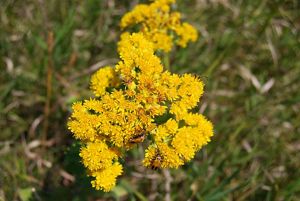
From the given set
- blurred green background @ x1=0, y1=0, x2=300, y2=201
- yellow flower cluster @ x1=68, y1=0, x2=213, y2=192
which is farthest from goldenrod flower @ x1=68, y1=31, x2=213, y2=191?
blurred green background @ x1=0, y1=0, x2=300, y2=201

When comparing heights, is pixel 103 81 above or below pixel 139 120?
above

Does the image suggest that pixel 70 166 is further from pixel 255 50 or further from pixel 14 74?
pixel 255 50

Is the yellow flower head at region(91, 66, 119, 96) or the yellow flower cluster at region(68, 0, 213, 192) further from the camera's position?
the yellow flower head at region(91, 66, 119, 96)

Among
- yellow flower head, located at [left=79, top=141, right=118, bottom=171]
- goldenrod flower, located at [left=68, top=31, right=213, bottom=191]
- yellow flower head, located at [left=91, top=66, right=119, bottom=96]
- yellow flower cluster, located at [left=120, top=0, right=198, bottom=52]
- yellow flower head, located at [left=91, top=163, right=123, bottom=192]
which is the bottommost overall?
yellow flower head, located at [left=91, top=163, right=123, bottom=192]

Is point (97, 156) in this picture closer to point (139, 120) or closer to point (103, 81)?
point (139, 120)

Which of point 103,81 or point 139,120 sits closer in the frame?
point 139,120

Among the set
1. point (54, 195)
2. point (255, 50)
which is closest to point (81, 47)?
point (54, 195)

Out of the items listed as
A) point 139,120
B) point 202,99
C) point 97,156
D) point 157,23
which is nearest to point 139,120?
point 139,120

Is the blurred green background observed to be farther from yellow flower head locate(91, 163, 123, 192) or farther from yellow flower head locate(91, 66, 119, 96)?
yellow flower head locate(91, 66, 119, 96)
